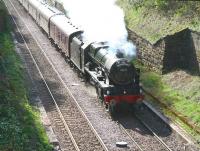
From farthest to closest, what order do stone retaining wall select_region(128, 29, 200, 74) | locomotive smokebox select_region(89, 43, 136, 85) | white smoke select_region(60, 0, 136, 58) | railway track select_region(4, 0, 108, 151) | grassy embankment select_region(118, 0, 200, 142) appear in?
stone retaining wall select_region(128, 29, 200, 74) < white smoke select_region(60, 0, 136, 58) < grassy embankment select_region(118, 0, 200, 142) < locomotive smokebox select_region(89, 43, 136, 85) < railway track select_region(4, 0, 108, 151)

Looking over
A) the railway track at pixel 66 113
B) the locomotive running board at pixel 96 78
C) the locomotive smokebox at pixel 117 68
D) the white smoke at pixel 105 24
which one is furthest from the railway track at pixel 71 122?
the white smoke at pixel 105 24

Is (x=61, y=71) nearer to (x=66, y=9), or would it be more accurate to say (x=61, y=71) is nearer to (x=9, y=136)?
(x=9, y=136)

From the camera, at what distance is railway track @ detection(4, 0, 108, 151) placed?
17.1m

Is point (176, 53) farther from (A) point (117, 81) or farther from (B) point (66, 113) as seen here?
(B) point (66, 113)

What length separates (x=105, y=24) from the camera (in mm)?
27188

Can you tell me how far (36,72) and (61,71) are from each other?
1.71 meters

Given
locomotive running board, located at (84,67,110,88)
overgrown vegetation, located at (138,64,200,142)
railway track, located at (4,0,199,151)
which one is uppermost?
locomotive running board, located at (84,67,110,88)

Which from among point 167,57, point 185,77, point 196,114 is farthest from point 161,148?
point 167,57

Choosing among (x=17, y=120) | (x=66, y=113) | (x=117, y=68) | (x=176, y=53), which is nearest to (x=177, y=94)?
(x=176, y=53)

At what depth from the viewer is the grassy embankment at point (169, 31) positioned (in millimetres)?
20844

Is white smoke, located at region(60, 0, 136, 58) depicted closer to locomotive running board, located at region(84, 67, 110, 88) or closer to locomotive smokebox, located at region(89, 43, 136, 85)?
locomotive smokebox, located at region(89, 43, 136, 85)

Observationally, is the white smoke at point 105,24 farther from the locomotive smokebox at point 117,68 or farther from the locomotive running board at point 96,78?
the locomotive running board at point 96,78

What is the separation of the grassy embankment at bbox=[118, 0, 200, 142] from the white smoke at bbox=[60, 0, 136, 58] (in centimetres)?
129

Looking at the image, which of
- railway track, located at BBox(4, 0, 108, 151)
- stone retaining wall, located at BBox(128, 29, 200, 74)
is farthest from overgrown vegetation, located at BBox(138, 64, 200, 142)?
railway track, located at BBox(4, 0, 108, 151)
